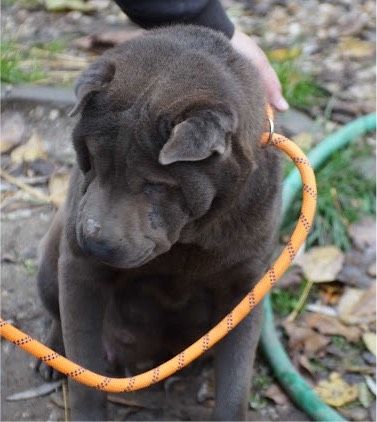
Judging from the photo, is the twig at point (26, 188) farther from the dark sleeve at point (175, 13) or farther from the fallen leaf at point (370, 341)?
the fallen leaf at point (370, 341)

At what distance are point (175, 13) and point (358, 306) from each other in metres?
1.27

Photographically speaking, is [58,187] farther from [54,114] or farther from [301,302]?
[301,302]

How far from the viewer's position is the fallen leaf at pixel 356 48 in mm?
4953

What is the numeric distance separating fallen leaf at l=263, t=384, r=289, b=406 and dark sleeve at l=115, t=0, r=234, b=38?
118cm

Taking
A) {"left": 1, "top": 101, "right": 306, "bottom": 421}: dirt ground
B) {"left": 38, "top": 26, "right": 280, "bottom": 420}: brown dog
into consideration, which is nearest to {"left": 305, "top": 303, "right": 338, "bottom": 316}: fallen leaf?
{"left": 1, "top": 101, "right": 306, "bottom": 421}: dirt ground

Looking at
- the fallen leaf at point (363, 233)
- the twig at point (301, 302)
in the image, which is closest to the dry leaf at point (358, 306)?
the twig at point (301, 302)

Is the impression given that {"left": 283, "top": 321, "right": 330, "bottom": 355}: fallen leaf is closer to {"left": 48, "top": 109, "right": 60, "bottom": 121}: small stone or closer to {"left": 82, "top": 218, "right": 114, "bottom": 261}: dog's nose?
{"left": 82, "top": 218, "right": 114, "bottom": 261}: dog's nose

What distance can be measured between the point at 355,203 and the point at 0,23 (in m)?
2.32

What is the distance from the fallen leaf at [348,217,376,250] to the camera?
12.3 feet

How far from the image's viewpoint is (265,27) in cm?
520

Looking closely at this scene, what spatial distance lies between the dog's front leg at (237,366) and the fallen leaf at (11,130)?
5.59ft

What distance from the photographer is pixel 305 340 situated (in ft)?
10.8

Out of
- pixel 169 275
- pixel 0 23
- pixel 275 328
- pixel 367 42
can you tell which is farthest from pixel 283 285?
pixel 0 23

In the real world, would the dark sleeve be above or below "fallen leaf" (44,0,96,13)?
above
